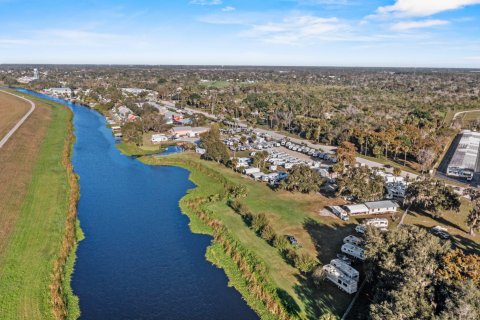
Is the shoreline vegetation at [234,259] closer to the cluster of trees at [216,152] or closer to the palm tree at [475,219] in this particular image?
the cluster of trees at [216,152]

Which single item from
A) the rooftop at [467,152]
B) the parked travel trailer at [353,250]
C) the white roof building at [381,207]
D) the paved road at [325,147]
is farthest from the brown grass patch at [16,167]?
the rooftop at [467,152]

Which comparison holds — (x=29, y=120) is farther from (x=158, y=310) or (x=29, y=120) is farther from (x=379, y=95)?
(x=379, y=95)

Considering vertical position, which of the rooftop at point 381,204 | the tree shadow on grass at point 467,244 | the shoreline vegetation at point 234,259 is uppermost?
the rooftop at point 381,204


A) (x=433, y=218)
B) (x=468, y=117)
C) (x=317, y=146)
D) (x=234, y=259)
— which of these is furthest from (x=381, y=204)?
(x=468, y=117)

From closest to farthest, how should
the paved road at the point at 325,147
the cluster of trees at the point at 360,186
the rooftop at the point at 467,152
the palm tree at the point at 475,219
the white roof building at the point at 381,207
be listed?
the palm tree at the point at 475,219 → the white roof building at the point at 381,207 → the cluster of trees at the point at 360,186 → the paved road at the point at 325,147 → the rooftop at the point at 467,152

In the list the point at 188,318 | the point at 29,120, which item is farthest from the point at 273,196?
the point at 29,120

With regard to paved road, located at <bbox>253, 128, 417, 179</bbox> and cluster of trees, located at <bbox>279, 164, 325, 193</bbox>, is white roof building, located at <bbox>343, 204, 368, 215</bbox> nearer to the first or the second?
cluster of trees, located at <bbox>279, 164, 325, 193</bbox>

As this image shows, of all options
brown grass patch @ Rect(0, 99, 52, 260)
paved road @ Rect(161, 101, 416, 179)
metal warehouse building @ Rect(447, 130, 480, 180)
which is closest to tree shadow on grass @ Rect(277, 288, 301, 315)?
brown grass patch @ Rect(0, 99, 52, 260)
